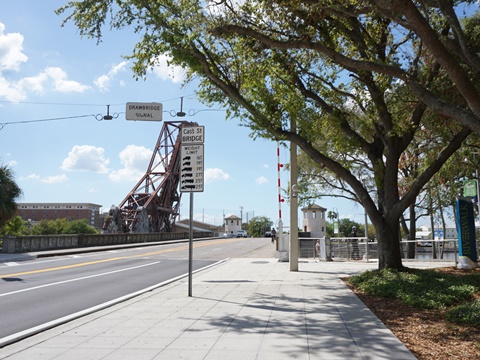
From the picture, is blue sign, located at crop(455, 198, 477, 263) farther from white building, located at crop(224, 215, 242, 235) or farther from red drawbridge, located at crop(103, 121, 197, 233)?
white building, located at crop(224, 215, 242, 235)

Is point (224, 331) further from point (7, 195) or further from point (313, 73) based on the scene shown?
point (7, 195)

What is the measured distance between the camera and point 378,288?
32.8 ft

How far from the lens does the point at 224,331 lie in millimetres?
6371

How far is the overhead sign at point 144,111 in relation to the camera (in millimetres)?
13938

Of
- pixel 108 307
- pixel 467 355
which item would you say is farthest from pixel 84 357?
pixel 467 355

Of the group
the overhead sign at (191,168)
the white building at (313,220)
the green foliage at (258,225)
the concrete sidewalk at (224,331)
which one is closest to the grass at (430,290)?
the concrete sidewalk at (224,331)

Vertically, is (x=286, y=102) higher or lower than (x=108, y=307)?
higher

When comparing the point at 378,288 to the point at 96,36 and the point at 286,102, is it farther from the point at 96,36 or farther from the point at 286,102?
the point at 96,36

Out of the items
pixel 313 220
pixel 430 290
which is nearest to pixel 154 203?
pixel 313 220

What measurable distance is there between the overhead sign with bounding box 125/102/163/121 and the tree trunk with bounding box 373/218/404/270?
24.4 ft

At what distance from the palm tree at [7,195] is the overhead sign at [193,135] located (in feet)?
58.1

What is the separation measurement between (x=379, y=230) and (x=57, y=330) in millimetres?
9010

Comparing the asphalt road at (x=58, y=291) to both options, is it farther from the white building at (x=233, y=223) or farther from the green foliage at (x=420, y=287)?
the white building at (x=233, y=223)

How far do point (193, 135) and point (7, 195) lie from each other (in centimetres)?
1837
